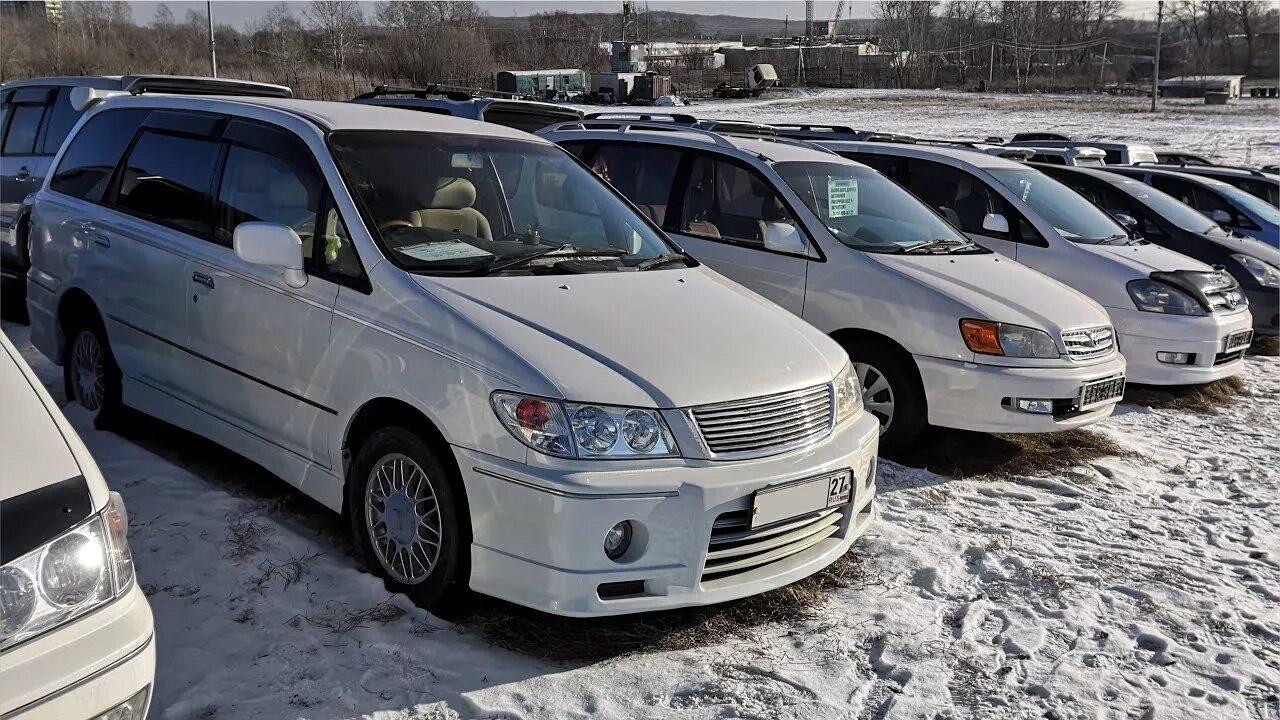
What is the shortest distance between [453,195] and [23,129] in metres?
6.88

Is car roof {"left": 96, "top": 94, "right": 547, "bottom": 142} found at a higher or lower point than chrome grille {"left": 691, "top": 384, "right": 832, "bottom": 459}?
higher

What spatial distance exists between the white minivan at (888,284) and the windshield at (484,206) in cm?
162

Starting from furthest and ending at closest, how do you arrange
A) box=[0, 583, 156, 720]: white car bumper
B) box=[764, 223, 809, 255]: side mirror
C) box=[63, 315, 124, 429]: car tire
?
box=[764, 223, 809, 255]: side mirror → box=[63, 315, 124, 429]: car tire → box=[0, 583, 156, 720]: white car bumper

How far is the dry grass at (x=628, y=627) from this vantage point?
3.71 metres

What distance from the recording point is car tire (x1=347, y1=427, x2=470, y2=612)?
3.61m

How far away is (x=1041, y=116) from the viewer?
4866 cm

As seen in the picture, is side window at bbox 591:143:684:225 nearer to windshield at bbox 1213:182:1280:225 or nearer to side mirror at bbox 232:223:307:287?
side mirror at bbox 232:223:307:287

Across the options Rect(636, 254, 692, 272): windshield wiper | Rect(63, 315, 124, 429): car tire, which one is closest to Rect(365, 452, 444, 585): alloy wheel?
Rect(636, 254, 692, 272): windshield wiper

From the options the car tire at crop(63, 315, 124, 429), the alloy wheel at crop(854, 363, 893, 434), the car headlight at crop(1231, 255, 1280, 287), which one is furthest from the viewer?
the car headlight at crop(1231, 255, 1280, 287)

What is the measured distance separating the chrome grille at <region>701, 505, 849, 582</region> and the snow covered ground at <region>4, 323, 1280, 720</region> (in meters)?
0.34

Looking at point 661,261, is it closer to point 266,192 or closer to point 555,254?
point 555,254

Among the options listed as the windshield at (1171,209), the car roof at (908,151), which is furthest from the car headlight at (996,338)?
the windshield at (1171,209)

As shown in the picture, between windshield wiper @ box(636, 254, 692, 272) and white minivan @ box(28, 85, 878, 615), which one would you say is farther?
windshield wiper @ box(636, 254, 692, 272)

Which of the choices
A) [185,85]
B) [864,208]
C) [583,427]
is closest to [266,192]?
[583,427]
